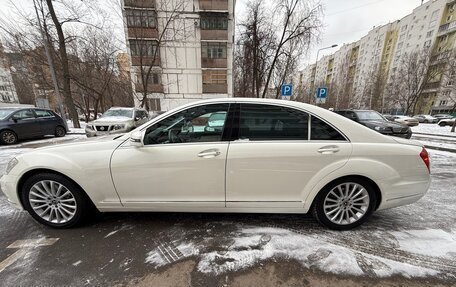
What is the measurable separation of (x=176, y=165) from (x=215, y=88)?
2132cm

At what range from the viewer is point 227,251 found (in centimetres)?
213

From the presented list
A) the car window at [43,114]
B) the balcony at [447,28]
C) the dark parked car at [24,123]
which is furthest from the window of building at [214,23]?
the balcony at [447,28]

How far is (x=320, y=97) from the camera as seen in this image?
1049 centimetres

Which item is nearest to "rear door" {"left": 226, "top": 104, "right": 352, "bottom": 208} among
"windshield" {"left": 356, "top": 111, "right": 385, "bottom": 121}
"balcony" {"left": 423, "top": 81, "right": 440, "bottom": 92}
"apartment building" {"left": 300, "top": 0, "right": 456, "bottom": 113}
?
"windshield" {"left": 356, "top": 111, "right": 385, "bottom": 121}

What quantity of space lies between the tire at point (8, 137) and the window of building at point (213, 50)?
58.2 feet

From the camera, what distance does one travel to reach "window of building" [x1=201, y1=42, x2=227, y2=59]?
21.6 m

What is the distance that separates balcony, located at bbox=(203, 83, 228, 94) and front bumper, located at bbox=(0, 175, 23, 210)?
21.1 metres

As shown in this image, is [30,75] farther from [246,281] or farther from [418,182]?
[418,182]

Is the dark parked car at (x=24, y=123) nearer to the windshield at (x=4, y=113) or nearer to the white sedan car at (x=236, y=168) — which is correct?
the windshield at (x=4, y=113)

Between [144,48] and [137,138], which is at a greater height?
[144,48]

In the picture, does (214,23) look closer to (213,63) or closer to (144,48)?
(213,63)

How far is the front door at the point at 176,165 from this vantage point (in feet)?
7.27

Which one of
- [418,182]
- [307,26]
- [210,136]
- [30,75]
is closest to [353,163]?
[418,182]

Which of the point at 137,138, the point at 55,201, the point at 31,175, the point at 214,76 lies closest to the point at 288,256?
the point at 137,138
